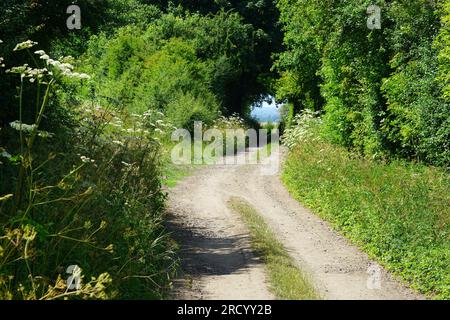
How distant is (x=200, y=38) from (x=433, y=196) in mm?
26244

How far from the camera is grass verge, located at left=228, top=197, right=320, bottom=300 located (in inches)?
339

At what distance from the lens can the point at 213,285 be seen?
357 inches

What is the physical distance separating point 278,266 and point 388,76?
33.5ft

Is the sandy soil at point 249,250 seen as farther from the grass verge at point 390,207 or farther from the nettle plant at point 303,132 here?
the nettle plant at point 303,132

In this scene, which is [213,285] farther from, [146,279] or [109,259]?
[109,259]

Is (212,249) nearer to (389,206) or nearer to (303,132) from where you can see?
(389,206)

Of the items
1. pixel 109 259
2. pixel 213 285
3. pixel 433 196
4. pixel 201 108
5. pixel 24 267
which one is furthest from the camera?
pixel 201 108

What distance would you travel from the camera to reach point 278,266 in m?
10.0

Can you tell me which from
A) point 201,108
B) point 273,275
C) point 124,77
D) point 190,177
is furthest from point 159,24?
point 273,275

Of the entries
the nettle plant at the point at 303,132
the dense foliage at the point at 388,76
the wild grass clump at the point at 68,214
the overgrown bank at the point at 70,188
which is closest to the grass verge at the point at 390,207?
the dense foliage at the point at 388,76

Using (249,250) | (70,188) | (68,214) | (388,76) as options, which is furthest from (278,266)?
(388,76)

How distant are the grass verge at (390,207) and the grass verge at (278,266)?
176 cm

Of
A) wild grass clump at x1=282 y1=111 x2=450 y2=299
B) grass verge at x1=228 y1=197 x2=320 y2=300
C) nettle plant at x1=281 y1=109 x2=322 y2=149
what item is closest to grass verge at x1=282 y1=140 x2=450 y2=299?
wild grass clump at x1=282 y1=111 x2=450 y2=299

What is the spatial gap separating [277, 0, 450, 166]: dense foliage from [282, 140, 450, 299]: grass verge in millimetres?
771
